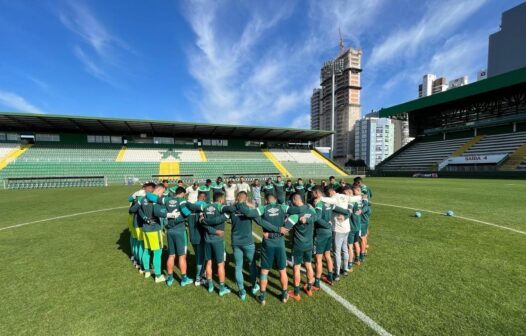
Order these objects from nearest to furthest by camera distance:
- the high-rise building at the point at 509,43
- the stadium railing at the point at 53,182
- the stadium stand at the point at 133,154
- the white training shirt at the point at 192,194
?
1. the white training shirt at the point at 192,194
2. the stadium railing at the point at 53,182
3. the stadium stand at the point at 133,154
4. the high-rise building at the point at 509,43

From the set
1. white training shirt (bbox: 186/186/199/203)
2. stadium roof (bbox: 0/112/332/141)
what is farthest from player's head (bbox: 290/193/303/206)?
stadium roof (bbox: 0/112/332/141)

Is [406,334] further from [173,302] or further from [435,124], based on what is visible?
[435,124]

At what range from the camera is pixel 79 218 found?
11508 mm

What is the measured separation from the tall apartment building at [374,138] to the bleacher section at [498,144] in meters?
72.8

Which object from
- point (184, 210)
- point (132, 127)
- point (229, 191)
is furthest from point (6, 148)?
point (184, 210)

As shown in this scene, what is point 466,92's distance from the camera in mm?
41156

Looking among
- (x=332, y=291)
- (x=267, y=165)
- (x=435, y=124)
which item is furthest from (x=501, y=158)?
(x=332, y=291)

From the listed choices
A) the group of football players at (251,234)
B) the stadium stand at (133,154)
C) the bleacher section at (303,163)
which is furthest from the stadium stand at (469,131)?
the group of football players at (251,234)

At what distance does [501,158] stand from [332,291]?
47753 millimetres

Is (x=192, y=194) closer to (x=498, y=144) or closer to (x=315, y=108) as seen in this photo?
(x=498, y=144)

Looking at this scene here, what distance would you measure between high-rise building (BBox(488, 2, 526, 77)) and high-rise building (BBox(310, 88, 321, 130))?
3644 inches

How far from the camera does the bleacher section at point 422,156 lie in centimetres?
4472

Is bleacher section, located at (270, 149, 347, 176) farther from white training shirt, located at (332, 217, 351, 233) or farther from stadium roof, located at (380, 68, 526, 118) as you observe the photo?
white training shirt, located at (332, 217, 351, 233)

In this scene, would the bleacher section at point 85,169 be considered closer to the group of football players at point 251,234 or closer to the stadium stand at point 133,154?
the stadium stand at point 133,154
